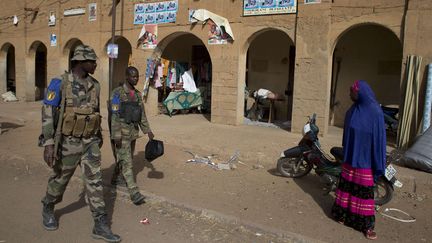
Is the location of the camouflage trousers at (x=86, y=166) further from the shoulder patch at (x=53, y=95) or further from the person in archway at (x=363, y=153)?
the person in archway at (x=363, y=153)

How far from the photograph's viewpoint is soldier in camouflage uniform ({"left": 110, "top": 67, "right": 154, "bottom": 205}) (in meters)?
4.94

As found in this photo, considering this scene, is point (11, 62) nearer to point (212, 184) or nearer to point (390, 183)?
point (212, 184)

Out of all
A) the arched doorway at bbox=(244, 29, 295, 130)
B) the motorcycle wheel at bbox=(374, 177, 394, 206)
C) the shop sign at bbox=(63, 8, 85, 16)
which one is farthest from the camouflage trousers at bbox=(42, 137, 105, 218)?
the shop sign at bbox=(63, 8, 85, 16)

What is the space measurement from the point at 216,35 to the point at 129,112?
22.6 feet

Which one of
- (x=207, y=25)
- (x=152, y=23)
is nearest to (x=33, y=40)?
(x=152, y=23)

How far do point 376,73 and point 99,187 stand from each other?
949 cm

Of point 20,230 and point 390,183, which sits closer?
point 20,230

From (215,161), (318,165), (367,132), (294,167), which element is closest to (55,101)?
(367,132)

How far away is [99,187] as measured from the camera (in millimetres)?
3998

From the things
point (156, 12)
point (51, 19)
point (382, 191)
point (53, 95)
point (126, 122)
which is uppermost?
point (51, 19)

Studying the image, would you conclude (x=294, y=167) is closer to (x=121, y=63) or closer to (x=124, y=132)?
(x=124, y=132)

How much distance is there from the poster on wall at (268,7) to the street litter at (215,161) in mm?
4155

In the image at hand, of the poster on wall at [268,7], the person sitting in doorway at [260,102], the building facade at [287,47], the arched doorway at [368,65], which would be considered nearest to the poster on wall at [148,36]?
the building facade at [287,47]

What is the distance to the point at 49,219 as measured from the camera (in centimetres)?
418
